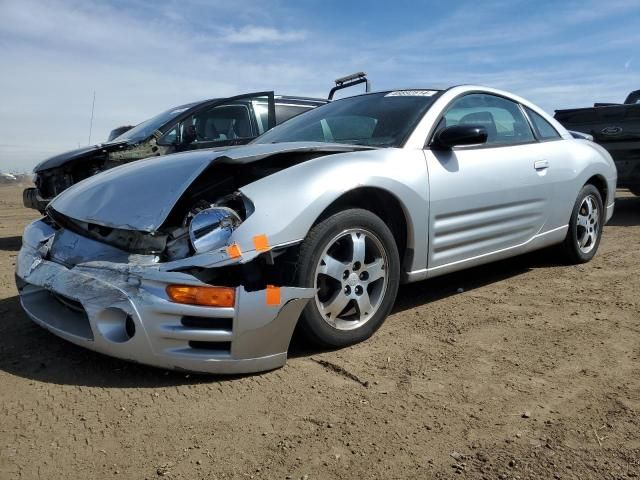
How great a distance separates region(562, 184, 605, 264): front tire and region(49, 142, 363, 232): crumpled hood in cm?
244

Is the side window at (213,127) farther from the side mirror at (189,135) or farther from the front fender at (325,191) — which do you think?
the front fender at (325,191)

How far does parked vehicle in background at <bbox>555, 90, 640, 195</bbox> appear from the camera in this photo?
7.63m

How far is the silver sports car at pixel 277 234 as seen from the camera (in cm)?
250

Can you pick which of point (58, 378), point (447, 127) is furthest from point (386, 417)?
point (447, 127)

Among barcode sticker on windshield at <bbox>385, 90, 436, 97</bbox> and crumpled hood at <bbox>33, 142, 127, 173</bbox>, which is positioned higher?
barcode sticker on windshield at <bbox>385, 90, 436, 97</bbox>

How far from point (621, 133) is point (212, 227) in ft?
22.8

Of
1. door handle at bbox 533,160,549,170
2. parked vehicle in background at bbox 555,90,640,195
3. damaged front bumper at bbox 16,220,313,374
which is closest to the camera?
damaged front bumper at bbox 16,220,313,374

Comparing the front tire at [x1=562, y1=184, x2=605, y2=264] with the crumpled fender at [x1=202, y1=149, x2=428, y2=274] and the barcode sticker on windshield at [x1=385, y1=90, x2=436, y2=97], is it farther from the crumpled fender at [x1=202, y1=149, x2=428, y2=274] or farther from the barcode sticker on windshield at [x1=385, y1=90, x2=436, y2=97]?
the crumpled fender at [x1=202, y1=149, x2=428, y2=274]

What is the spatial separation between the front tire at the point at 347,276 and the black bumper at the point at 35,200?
4.35 metres

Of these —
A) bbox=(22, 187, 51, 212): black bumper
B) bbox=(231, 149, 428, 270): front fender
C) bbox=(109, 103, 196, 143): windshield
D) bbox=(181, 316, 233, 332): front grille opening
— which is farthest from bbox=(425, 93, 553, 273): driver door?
bbox=(22, 187, 51, 212): black bumper

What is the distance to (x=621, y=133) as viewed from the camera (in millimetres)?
7668

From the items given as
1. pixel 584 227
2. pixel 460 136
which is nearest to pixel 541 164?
pixel 584 227

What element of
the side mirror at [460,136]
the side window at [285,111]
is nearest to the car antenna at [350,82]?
the side window at [285,111]

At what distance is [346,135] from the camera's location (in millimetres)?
3787
